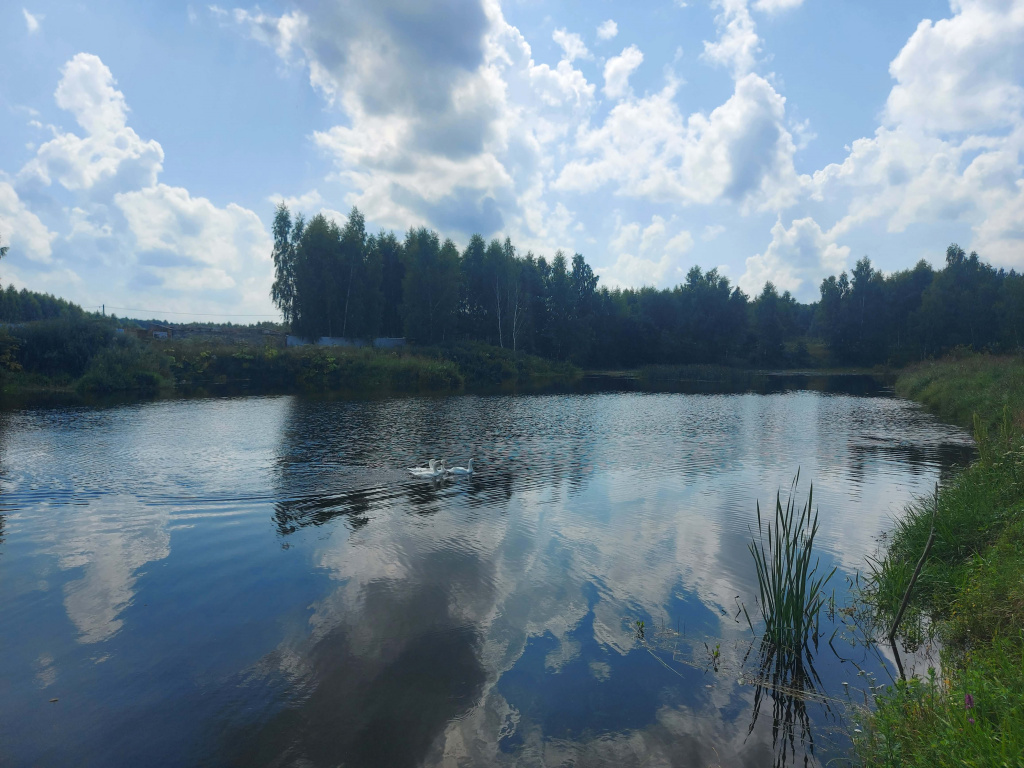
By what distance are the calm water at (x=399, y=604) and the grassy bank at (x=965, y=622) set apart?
0.85 m

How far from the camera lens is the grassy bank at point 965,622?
3.84m

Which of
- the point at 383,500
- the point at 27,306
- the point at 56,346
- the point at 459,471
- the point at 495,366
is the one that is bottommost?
the point at 383,500

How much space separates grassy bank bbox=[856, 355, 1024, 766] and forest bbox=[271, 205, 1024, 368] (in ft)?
192

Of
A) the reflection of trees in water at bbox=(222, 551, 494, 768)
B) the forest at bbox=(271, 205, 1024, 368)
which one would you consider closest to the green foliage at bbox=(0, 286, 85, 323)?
the forest at bbox=(271, 205, 1024, 368)

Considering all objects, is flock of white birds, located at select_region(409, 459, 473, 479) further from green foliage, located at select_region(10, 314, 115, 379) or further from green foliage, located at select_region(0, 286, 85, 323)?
green foliage, located at select_region(0, 286, 85, 323)

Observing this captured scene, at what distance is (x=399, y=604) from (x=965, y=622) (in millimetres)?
6996

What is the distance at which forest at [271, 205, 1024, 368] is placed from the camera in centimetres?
6469

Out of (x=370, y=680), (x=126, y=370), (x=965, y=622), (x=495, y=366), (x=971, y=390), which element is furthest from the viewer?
(x=495, y=366)

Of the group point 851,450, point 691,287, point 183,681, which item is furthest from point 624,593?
point 691,287

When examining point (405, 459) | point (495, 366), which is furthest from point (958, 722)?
point (495, 366)

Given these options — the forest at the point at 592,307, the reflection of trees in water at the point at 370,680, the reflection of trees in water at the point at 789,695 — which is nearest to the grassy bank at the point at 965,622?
the reflection of trees in water at the point at 789,695

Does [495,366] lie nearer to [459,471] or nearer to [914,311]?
[459,471]

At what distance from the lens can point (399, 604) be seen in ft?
26.9

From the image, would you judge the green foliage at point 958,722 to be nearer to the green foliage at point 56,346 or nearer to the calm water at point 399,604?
the calm water at point 399,604
